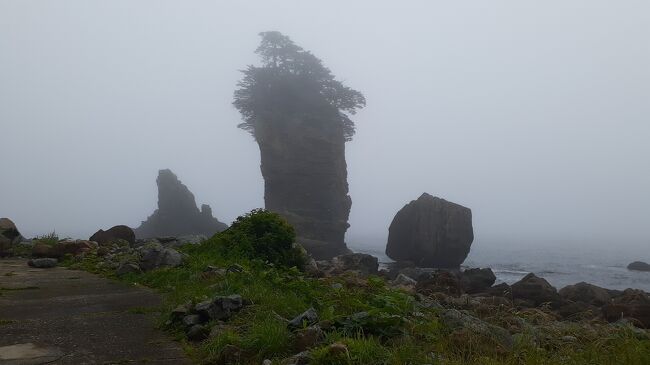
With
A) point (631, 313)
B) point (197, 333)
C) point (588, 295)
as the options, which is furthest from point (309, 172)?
point (197, 333)

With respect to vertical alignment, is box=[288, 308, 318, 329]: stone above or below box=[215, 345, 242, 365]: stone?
above

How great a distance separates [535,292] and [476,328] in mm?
17078

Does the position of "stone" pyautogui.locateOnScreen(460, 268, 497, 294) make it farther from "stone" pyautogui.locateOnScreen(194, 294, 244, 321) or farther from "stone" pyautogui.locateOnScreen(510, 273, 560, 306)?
"stone" pyautogui.locateOnScreen(194, 294, 244, 321)

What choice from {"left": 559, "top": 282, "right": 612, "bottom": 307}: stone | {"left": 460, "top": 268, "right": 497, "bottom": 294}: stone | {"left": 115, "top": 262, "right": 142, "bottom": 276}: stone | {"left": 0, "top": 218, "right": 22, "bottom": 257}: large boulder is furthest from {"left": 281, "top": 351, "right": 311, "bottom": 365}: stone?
{"left": 460, "top": 268, "right": 497, "bottom": 294}: stone

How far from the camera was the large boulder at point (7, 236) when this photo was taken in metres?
13.3

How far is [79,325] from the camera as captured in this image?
5.31 m

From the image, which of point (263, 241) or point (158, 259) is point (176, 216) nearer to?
point (263, 241)

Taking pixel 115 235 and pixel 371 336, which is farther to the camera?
pixel 115 235

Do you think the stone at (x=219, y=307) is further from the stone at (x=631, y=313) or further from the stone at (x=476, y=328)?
the stone at (x=631, y=313)

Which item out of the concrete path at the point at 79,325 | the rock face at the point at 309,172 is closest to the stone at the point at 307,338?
the concrete path at the point at 79,325

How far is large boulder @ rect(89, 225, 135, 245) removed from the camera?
15.4 meters

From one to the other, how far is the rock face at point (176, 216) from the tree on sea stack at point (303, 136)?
22.4m

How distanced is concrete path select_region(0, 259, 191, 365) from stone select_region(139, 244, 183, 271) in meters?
0.95

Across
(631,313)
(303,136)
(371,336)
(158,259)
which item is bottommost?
(631,313)
